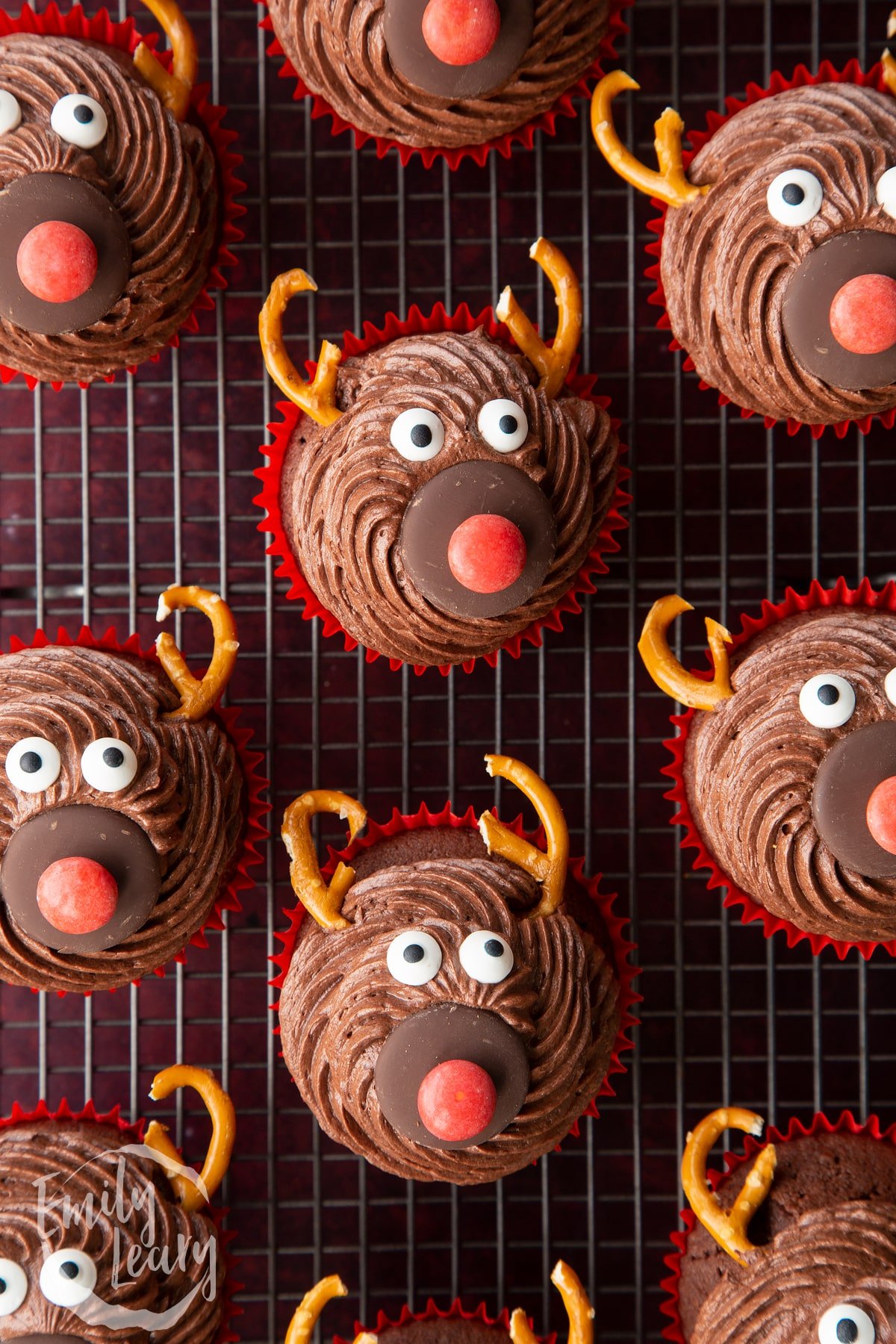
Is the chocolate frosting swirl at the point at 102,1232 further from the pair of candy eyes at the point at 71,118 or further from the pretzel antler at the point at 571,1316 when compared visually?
the pair of candy eyes at the point at 71,118

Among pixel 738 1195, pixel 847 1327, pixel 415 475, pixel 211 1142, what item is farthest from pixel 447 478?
pixel 847 1327

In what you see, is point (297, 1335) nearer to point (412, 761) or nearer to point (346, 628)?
point (412, 761)

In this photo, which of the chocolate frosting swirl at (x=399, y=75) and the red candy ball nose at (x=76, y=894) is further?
the chocolate frosting swirl at (x=399, y=75)

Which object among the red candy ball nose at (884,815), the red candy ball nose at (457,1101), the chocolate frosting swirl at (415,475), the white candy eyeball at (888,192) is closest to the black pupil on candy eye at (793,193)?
the white candy eyeball at (888,192)

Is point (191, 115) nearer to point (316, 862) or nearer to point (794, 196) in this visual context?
point (794, 196)

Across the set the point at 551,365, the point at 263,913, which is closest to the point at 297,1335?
the point at 263,913
